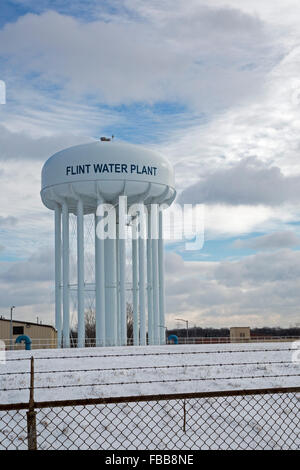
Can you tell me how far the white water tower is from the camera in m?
32.0

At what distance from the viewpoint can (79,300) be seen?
1249 inches

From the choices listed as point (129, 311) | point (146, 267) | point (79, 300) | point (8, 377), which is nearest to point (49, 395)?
point (8, 377)

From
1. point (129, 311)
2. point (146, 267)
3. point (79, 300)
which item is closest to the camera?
point (79, 300)

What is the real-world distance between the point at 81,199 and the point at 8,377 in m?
18.6

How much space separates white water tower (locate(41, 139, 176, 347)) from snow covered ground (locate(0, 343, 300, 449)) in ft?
39.8

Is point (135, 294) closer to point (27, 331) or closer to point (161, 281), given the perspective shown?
point (161, 281)

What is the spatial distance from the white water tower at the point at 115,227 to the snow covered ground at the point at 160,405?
12123 millimetres

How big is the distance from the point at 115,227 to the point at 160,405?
950 inches

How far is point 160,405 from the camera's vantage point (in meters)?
10.4

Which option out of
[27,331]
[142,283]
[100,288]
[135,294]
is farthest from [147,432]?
[27,331]

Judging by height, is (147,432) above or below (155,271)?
below

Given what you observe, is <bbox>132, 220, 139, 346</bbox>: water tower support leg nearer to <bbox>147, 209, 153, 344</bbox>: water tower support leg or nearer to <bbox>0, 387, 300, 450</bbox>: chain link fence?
<bbox>147, 209, 153, 344</bbox>: water tower support leg
